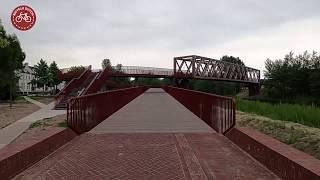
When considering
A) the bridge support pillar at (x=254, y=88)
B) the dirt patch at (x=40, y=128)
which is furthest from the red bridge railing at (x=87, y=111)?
the bridge support pillar at (x=254, y=88)

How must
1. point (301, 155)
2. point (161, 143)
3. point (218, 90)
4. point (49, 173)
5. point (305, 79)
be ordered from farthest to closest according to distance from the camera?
point (218, 90)
point (305, 79)
point (161, 143)
point (49, 173)
point (301, 155)

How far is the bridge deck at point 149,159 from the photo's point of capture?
27.6 ft

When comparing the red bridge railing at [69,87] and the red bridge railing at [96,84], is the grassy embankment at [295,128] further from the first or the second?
the red bridge railing at [69,87]

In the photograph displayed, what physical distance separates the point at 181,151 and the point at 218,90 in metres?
145

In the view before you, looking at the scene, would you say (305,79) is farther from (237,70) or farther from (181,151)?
(181,151)

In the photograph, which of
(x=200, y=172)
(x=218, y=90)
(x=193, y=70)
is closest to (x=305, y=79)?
(x=193, y=70)

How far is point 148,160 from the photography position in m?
9.77

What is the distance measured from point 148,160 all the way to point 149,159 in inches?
4.4

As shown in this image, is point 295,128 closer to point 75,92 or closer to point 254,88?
point 75,92

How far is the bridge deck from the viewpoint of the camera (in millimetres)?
8406

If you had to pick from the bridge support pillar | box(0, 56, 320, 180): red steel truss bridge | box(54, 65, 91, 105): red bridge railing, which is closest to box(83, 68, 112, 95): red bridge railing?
box(54, 65, 91, 105): red bridge railing

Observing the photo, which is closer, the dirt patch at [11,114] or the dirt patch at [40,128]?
the dirt patch at [40,128]

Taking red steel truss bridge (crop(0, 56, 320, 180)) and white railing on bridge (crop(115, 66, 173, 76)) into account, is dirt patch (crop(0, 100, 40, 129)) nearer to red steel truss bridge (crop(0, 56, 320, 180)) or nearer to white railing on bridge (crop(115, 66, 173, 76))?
red steel truss bridge (crop(0, 56, 320, 180))

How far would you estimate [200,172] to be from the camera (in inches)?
335
